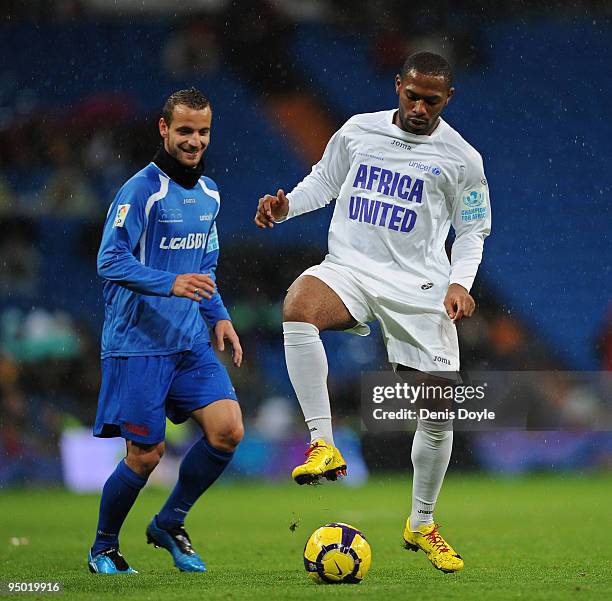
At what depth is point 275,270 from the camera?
1390 centimetres

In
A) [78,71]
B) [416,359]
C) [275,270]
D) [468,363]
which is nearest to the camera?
[416,359]

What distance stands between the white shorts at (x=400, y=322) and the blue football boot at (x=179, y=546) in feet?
4.18

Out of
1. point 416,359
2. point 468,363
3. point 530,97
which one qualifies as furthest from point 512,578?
point 530,97

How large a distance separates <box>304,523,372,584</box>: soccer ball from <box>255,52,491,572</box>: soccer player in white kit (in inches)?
21.9

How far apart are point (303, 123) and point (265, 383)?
360cm

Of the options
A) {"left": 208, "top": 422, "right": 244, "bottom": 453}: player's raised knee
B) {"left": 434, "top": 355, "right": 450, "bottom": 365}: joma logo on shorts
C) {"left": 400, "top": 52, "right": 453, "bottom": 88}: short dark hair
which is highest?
{"left": 400, "top": 52, "right": 453, "bottom": 88}: short dark hair

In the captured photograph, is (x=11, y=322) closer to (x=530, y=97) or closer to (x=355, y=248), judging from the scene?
(x=530, y=97)

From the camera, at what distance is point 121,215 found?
5.16m

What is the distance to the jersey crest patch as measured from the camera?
516cm

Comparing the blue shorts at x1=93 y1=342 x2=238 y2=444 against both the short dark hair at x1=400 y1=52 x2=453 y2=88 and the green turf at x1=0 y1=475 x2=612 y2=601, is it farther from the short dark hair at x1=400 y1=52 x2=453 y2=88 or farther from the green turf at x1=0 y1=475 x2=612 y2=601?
the short dark hair at x1=400 y1=52 x2=453 y2=88

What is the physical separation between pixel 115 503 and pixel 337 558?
3.83 ft

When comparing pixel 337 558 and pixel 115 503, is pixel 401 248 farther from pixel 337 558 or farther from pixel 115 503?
pixel 115 503

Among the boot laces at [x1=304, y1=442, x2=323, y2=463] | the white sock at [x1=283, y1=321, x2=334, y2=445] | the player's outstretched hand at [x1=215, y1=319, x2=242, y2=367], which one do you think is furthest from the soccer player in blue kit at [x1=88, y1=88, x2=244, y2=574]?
the boot laces at [x1=304, y1=442, x2=323, y2=463]

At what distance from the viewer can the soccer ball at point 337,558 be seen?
4.70m
